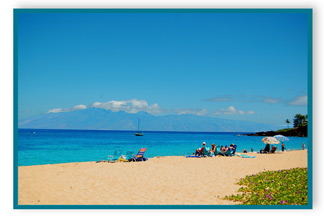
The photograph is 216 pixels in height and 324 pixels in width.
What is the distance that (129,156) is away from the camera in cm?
1667

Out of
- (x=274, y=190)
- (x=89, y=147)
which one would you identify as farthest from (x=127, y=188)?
(x=89, y=147)

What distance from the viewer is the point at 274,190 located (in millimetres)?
8023

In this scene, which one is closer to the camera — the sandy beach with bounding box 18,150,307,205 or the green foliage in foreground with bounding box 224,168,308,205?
the green foliage in foreground with bounding box 224,168,308,205

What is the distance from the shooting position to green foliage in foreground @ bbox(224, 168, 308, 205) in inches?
288

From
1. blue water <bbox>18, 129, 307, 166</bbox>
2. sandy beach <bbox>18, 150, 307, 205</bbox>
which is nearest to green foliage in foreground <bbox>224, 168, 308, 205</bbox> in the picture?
sandy beach <bbox>18, 150, 307, 205</bbox>

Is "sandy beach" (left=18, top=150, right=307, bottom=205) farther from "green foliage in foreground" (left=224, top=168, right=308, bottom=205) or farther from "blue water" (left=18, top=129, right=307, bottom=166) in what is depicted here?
"blue water" (left=18, top=129, right=307, bottom=166)

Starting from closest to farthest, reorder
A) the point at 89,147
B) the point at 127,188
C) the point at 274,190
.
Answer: the point at 274,190
the point at 127,188
the point at 89,147

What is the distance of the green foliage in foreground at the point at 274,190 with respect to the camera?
24.0 ft

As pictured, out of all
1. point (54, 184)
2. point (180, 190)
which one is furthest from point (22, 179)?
point (180, 190)

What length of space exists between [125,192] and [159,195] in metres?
1.06

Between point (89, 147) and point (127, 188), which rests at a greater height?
point (127, 188)

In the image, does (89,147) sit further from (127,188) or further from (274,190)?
(274,190)

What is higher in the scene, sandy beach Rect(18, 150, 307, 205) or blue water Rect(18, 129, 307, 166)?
sandy beach Rect(18, 150, 307, 205)

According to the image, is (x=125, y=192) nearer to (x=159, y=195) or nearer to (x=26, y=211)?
(x=159, y=195)
